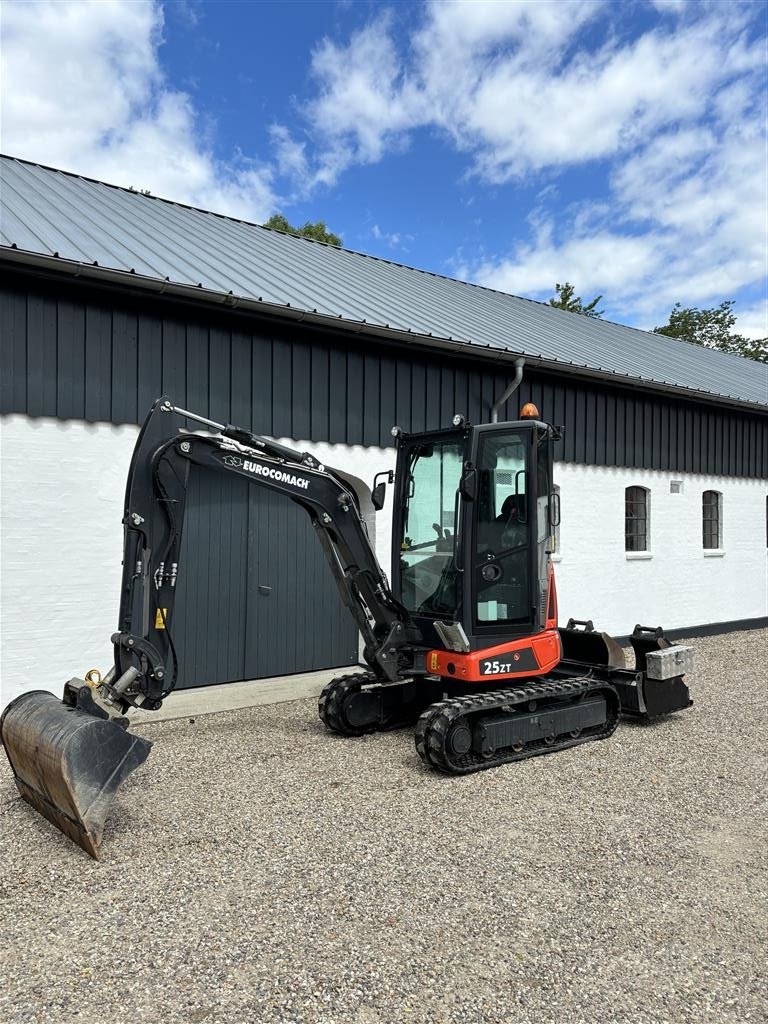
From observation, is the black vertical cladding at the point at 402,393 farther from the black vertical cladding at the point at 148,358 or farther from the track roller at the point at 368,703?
the track roller at the point at 368,703

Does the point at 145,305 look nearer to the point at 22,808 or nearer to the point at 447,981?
the point at 22,808

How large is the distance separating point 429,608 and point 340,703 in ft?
3.71

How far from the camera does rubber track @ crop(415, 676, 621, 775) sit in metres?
5.29

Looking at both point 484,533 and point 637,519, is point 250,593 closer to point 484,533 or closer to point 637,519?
point 484,533

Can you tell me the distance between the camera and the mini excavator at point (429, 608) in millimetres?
4672

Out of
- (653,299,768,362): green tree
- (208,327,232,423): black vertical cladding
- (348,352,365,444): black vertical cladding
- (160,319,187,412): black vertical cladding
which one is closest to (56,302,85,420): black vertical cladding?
(160,319,187,412): black vertical cladding

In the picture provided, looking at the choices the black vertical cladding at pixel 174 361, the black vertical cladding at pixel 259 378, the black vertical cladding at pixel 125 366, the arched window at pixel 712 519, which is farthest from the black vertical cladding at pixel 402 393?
the arched window at pixel 712 519

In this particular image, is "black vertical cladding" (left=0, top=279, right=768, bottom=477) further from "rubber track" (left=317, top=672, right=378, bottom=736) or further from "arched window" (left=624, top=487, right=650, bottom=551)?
"rubber track" (left=317, top=672, right=378, bottom=736)

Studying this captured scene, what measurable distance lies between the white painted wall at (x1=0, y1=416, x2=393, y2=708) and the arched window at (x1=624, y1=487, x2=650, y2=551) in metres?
8.15

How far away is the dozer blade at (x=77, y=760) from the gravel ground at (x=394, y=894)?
20 cm

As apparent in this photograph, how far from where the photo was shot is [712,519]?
1337 cm

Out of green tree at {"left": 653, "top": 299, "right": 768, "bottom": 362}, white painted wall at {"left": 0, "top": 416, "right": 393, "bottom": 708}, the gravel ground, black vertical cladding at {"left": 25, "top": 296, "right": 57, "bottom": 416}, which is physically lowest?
the gravel ground

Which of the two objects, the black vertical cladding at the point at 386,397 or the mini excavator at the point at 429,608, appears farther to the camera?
the black vertical cladding at the point at 386,397

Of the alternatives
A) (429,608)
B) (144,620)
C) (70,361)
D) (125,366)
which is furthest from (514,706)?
(70,361)
